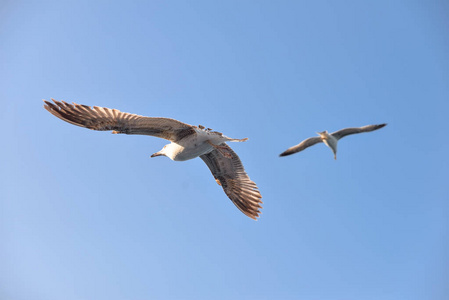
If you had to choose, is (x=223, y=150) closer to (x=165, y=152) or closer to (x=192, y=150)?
(x=192, y=150)

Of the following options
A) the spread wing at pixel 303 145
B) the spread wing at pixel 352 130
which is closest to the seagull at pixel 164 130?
the spread wing at pixel 303 145

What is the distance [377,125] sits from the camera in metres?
8.57

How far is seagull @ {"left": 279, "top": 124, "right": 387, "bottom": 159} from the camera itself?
8523 millimetres

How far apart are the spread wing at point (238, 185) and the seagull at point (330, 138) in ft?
32.1

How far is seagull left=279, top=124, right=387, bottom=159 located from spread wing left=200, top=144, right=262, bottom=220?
977 cm

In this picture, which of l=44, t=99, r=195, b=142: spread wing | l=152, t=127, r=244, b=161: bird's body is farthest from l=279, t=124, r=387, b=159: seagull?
l=44, t=99, r=195, b=142: spread wing

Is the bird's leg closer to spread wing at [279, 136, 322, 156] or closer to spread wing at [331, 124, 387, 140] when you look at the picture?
spread wing at [279, 136, 322, 156]

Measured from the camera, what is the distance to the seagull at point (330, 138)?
8.52m

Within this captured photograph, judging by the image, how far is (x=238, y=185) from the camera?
63.1ft

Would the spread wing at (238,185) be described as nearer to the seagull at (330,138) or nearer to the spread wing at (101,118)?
the spread wing at (101,118)

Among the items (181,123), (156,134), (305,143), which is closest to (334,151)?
(305,143)

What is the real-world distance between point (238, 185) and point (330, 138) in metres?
11.0

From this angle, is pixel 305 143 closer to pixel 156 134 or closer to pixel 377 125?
pixel 377 125

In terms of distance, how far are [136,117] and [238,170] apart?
6.07 meters
